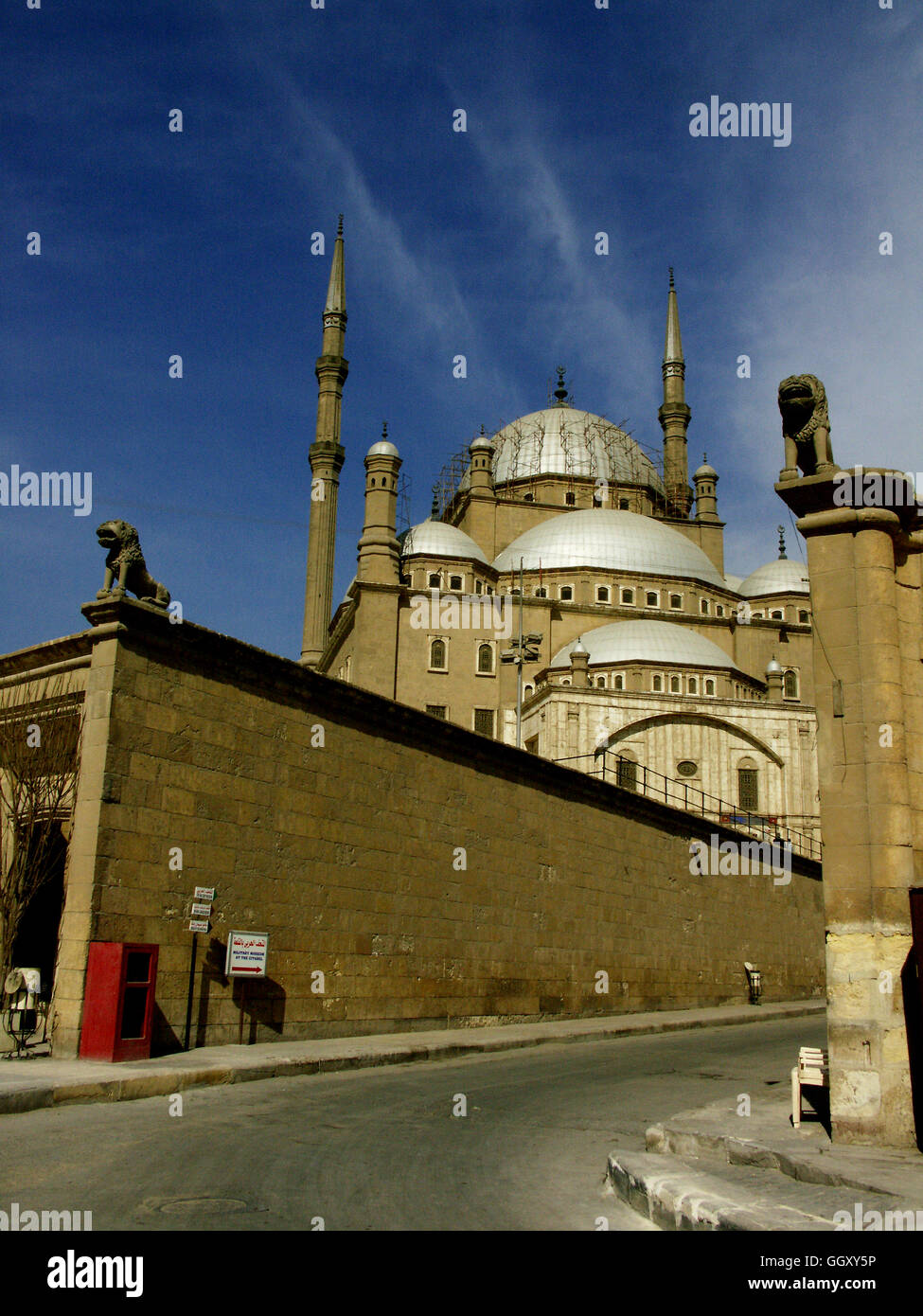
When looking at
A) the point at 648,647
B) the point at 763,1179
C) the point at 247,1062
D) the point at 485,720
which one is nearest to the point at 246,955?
the point at 247,1062

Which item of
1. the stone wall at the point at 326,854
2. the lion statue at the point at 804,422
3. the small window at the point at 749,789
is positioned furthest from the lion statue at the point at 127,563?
the small window at the point at 749,789

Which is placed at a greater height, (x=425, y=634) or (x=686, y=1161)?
(x=425, y=634)

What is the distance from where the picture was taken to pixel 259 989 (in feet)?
42.3

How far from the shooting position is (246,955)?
12.5 m

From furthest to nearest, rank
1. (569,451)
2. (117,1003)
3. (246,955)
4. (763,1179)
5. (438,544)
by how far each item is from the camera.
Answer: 1. (569,451)
2. (438,544)
3. (246,955)
4. (117,1003)
5. (763,1179)

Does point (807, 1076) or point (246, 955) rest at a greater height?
point (246, 955)

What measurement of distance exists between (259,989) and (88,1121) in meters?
5.10

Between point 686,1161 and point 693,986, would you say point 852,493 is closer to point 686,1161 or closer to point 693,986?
point 686,1161

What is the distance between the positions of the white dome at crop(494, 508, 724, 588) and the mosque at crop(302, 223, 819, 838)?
0.36ft

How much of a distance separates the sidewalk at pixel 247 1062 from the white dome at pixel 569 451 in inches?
1981

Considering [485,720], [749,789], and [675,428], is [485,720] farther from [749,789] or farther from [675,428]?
[675,428]

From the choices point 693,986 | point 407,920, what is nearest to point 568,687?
point 693,986

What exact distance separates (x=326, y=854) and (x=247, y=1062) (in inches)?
147

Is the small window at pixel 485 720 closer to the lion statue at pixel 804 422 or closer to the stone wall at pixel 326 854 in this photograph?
the stone wall at pixel 326 854
